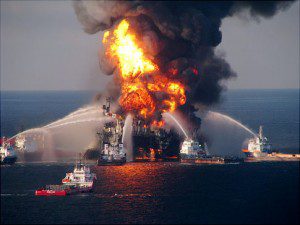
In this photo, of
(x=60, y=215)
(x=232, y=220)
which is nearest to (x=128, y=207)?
(x=60, y=215)

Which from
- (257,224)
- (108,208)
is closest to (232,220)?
(257,224)

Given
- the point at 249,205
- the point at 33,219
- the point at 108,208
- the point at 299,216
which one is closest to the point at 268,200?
the point at 249,205

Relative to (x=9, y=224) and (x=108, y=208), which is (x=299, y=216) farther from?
(x=9, y=224)

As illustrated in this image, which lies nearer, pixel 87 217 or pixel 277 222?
pixel 277 222

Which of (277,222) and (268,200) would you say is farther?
(268,200)

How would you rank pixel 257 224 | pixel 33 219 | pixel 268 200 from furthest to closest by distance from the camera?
pixel 268 200 < pixel 33 219 < pixel 257 224

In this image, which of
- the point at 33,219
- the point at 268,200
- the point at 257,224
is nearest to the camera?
the point at 257,224

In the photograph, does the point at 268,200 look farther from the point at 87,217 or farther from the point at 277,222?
the point at 87,217

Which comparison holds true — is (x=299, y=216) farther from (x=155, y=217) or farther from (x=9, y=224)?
(x=9, y=224)
